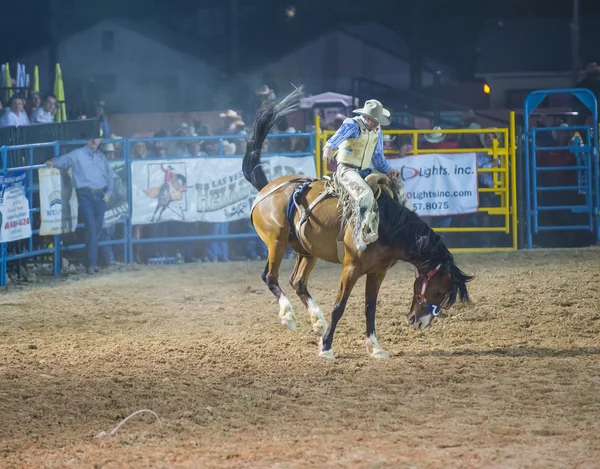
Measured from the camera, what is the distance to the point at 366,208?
298 inches

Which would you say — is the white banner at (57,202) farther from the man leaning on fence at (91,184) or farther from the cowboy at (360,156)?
the cowboy at (360,156)

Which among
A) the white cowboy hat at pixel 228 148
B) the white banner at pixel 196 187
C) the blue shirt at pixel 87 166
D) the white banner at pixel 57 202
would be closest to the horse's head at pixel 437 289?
the white banner at pixel 196 187

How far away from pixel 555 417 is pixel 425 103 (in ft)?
71.0

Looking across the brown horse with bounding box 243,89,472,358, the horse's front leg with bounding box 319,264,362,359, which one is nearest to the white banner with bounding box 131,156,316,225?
the brown horse with bounding box 243,89,472,358

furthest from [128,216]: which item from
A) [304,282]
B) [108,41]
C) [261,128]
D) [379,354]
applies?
[108,41]

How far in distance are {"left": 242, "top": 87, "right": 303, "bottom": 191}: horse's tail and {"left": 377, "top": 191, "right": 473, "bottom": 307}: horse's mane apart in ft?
6.99

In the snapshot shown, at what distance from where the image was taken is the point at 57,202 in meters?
13.0

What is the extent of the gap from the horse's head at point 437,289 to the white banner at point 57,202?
6.68m

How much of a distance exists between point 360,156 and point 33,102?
27.0 ft

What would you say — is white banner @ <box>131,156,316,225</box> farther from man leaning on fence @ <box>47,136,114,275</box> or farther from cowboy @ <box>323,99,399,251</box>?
cowboy @ <box>323,99,399,251</box>

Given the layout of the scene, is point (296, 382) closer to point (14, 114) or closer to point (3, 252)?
point (3, 252)

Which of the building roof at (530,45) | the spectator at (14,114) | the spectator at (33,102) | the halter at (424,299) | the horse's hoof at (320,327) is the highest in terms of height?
the building roof at (530,45)

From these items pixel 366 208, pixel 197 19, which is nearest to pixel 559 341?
pixel 366 208

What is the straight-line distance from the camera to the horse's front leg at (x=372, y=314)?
7.76 m
